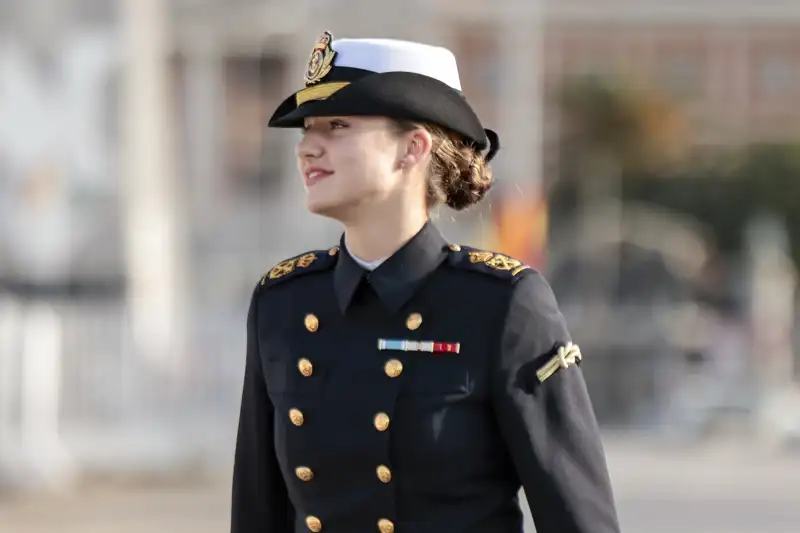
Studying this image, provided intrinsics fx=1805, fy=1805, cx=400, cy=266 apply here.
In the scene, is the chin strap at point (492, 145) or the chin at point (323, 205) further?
the chin strap at point (492, 145)

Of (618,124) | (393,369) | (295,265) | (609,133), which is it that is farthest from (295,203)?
(393,369)

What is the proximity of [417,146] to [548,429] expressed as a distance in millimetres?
453

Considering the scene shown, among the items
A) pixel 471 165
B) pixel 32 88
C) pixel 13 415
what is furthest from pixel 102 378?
pixel 471 165

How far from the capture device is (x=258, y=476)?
2.68 m

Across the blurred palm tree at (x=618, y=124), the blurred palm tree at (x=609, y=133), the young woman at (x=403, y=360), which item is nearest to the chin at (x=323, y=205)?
the young woman at (x=403, y=360)

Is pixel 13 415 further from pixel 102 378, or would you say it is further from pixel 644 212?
pixel 644 212

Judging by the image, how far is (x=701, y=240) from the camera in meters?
54.5

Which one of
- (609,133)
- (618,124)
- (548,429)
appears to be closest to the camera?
(548,429)

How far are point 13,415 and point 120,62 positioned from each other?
292 cm

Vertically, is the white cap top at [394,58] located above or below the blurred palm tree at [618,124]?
below

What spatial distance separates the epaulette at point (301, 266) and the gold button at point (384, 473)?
1.22 ft

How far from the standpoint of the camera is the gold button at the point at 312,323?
264 centimetres

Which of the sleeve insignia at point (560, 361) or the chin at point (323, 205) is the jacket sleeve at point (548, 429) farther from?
the chin at point (323, 205)

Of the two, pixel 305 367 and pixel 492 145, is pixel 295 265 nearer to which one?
pixel 305 367
